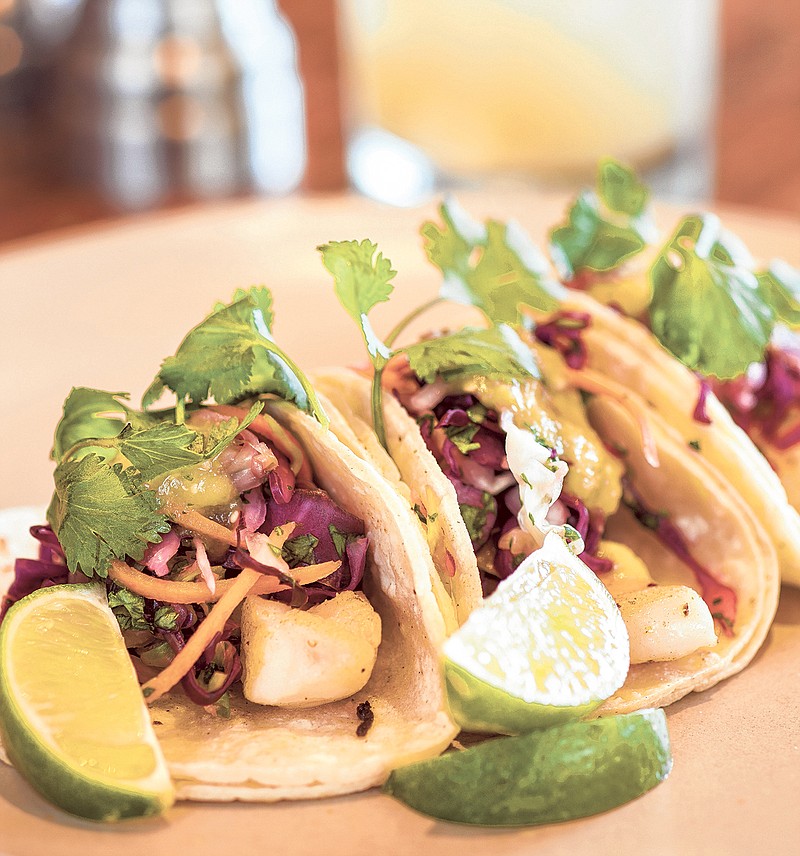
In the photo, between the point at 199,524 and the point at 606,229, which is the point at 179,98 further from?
the point at 199,524

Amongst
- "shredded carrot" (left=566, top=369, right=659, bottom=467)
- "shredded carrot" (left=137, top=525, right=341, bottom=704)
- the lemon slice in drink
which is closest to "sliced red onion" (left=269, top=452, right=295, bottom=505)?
"shredded carrot" (left=137, top=525, right=341, bottom=704)

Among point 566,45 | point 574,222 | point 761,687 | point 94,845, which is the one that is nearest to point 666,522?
point 761,687

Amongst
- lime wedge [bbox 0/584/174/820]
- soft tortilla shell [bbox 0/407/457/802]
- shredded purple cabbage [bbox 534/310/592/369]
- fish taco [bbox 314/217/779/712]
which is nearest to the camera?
lime wedge [bbox 0/584/174/820]

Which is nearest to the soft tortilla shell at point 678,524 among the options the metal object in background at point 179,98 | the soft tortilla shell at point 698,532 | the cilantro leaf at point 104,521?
the soft tortilla shell at point 698,532

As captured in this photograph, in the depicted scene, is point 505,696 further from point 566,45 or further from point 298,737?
point 566,45

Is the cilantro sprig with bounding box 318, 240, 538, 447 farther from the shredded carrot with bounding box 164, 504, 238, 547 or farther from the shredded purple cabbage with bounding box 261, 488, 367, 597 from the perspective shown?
the shredded carrot with bounding box 164, 504, 238, 547

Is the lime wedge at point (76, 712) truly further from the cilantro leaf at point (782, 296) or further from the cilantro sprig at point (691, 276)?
the cilantro leaf at point (782, 296)
